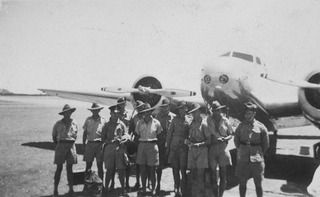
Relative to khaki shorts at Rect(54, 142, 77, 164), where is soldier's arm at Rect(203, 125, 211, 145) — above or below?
above

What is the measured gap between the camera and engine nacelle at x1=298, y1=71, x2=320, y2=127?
8.30 metres

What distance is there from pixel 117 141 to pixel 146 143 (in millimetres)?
617

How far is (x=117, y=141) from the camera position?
6.29 metres

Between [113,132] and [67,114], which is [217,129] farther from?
[67,114]

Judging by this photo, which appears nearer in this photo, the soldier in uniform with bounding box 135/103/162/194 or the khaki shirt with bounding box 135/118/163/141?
the soldier in uniform with bounding box 135/103/162/194

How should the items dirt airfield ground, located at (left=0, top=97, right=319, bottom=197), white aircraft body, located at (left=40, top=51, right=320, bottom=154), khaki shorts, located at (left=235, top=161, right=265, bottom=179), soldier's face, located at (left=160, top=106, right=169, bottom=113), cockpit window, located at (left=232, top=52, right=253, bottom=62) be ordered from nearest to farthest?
1. khaki shorts, located at (left=235, top=161, right=265, bottom=179)
2. dirt airfield ground, located at (left=0, top=97, right=319, bottom=197)
3. soldier's face, located at (left=160, top=106, right=169, bottom=113)
4. white aircraft body, located at (left=40, top=51, right=320, bottom=154)
5. cockpit window, located at (left=232, top=52, right=253, bottom=62)

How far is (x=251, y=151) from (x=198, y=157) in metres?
0.98

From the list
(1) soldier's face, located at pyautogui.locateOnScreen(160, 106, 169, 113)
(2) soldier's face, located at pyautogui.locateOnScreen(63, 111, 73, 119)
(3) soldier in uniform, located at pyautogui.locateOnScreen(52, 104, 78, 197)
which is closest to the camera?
(3) soldier in uniform, located at pyautogui.locateOnScreen(52, 104, 78, 197)

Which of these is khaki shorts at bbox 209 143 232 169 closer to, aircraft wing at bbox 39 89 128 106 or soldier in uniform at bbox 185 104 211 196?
soldier in uniform at bbox 185 104 211 196

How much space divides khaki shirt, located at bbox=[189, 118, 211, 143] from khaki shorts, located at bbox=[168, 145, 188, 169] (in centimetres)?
40

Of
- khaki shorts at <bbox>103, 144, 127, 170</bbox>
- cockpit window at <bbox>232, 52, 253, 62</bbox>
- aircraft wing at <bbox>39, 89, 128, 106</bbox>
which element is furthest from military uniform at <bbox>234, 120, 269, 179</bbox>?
aircraft wing at <bbox>39, 89, 128, 106</bbox>

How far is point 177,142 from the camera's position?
Answer: 6445mm

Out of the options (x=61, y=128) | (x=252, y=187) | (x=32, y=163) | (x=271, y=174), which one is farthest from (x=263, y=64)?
(x=32, y=163)

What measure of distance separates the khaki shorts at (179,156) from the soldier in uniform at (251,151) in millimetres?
1100
